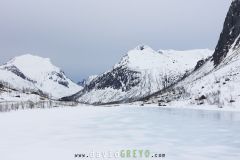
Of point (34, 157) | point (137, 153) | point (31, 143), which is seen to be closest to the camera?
point (34, 157)

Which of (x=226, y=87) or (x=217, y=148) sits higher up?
(x=226, y=87)

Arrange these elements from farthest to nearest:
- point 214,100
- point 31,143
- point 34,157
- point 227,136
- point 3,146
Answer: point 214,100, point 227,136, point 31,143, point 3,146, point 34,157

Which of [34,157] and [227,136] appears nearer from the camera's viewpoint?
[34,157]

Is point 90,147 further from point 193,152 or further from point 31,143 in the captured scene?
point 193,152

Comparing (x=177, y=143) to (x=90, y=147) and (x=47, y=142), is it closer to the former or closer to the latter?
(x=90, y=147)

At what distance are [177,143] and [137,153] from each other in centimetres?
870

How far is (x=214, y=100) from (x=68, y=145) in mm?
142354

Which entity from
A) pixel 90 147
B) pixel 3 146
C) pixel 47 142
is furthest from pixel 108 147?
pixel 3 146

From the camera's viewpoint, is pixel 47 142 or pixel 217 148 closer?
pixel 217 148

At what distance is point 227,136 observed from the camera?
47062 mm

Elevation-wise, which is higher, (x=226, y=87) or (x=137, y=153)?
(x=226, y=87)

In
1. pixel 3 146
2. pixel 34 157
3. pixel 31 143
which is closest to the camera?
pixel 34 157

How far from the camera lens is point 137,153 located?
32.4 m

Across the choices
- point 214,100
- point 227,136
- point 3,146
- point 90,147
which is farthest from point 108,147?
point 214,100
